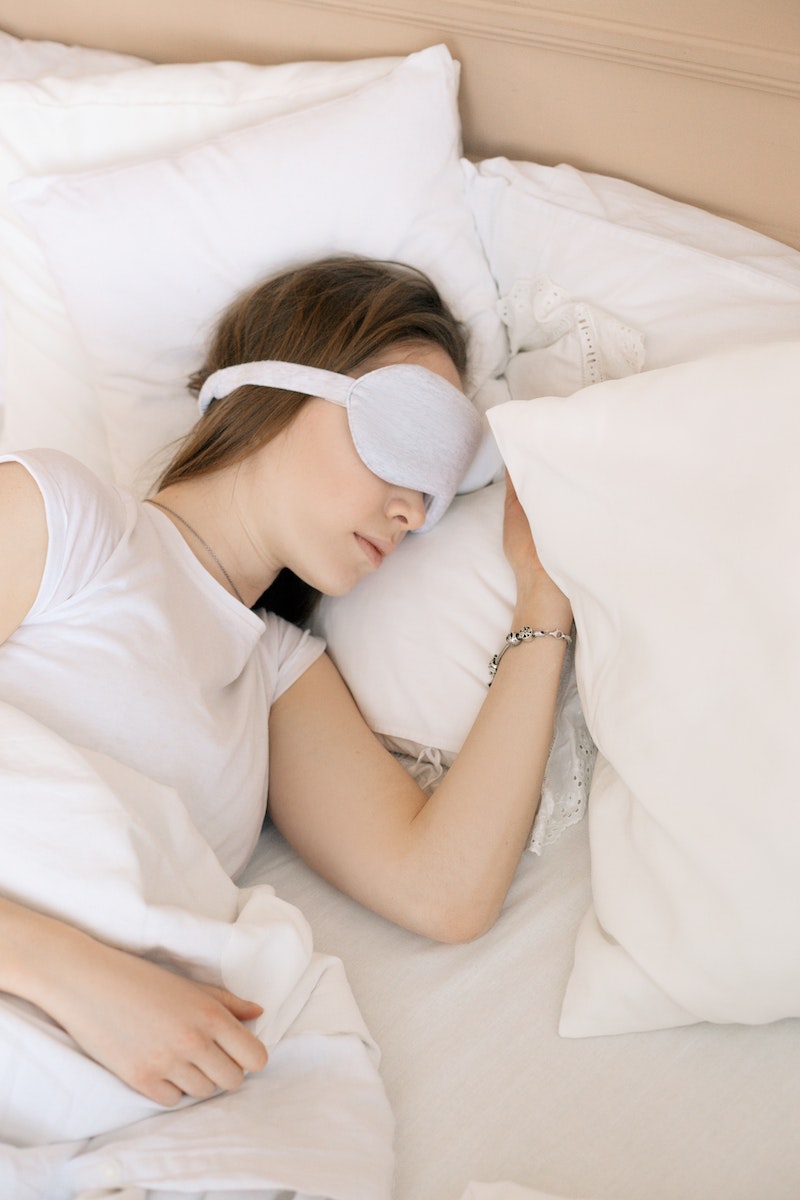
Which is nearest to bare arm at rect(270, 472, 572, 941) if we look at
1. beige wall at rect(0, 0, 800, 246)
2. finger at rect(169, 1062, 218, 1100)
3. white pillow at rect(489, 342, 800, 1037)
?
white pillow at rect(489, 342, 800, 1037)

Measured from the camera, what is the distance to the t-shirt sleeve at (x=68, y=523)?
1124mm

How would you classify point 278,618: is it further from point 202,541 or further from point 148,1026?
point 148,1026

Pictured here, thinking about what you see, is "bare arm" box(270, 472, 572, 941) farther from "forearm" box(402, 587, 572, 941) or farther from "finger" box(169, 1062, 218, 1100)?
"finger" box(169, 1062, 218, 1100)

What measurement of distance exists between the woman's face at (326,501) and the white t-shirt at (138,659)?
0.12m

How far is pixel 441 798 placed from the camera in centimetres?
123

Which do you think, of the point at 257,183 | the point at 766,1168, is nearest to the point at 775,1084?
the point at 766,1168

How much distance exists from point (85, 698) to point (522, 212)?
89 centimetres

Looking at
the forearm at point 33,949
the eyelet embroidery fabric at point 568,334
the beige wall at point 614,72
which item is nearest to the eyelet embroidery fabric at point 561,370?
the eyelet embroidery fabric at point 568,334

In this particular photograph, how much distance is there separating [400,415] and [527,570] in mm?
255

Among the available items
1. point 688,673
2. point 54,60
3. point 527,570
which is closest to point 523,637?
point 527,570

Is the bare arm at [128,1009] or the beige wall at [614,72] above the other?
the beige wall at [614,72]

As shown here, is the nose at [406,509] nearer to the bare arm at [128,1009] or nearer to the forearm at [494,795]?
the forearm at [494,795]

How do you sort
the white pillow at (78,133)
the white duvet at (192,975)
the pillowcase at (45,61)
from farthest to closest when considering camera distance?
the pillowcase at (45,61) → the white pillow at (78,133) → the white duvet at (192,975)

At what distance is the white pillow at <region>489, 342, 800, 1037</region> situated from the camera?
928mm
